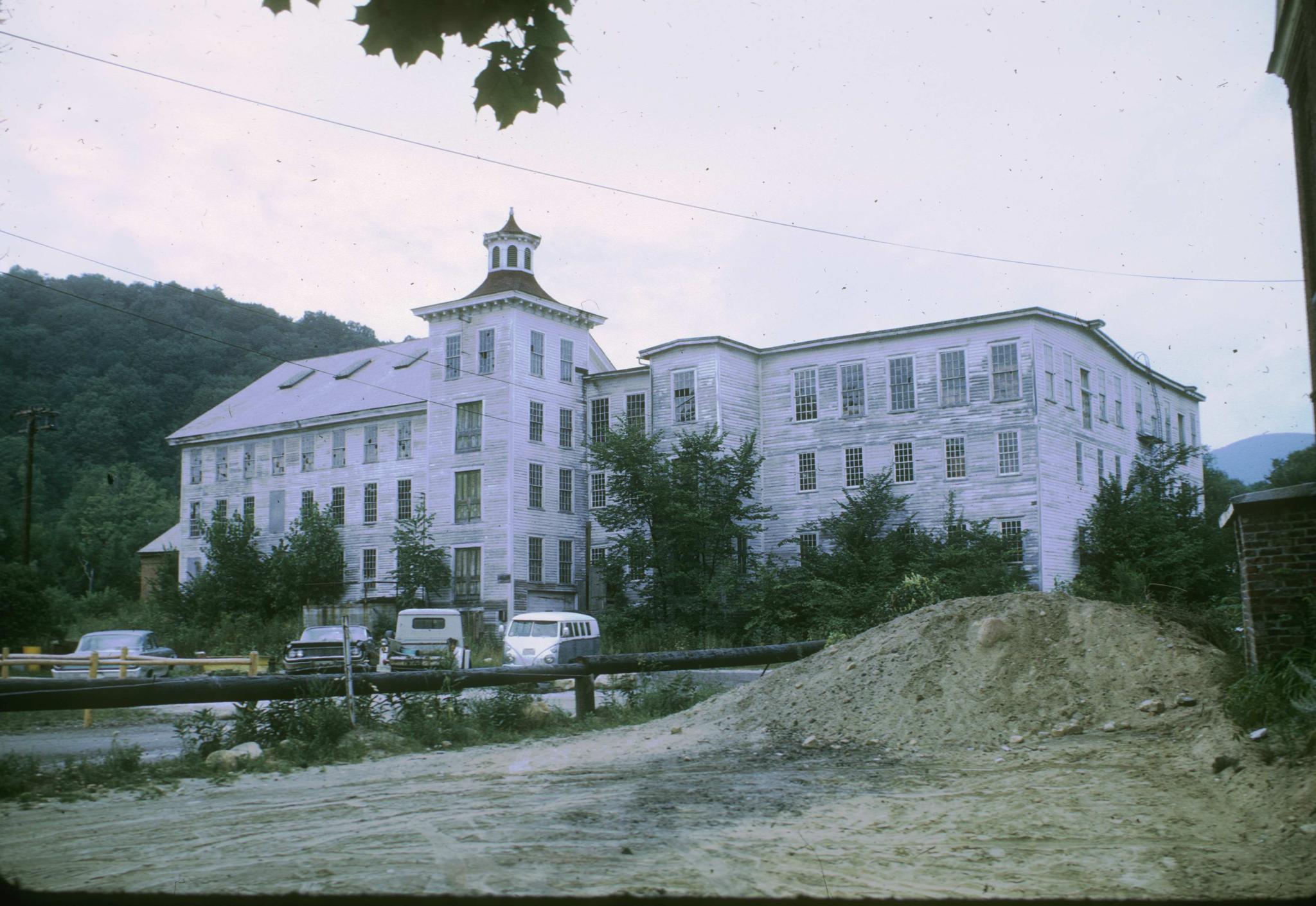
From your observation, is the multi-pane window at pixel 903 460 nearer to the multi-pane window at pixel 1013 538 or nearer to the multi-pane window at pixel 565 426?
the multi-pane window at pixel 1013 538

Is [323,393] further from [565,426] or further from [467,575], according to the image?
Result: [467,575]

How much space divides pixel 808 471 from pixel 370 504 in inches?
803

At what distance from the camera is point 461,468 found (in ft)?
149

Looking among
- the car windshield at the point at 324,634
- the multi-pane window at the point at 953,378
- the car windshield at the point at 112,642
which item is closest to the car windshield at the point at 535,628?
the car windshield at the point at 324,634

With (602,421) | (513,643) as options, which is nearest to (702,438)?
(602,421)

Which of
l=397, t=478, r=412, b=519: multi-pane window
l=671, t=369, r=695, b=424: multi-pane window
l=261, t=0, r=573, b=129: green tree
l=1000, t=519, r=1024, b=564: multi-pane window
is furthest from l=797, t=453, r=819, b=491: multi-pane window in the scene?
l=261, t=0, r=573, b=129: green tree

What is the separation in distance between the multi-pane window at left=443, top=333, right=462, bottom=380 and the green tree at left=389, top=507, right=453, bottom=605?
604 cm

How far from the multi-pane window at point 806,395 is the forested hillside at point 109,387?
2117 cm

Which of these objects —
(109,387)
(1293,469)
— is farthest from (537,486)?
(1293,469)

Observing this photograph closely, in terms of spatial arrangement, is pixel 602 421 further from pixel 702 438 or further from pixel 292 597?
pixel 292 597

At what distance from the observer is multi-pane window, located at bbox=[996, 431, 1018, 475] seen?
37938mm

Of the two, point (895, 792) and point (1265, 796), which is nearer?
point (1265, 796)

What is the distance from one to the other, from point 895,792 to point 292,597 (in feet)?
140

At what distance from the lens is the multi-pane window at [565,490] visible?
46.3 meters
